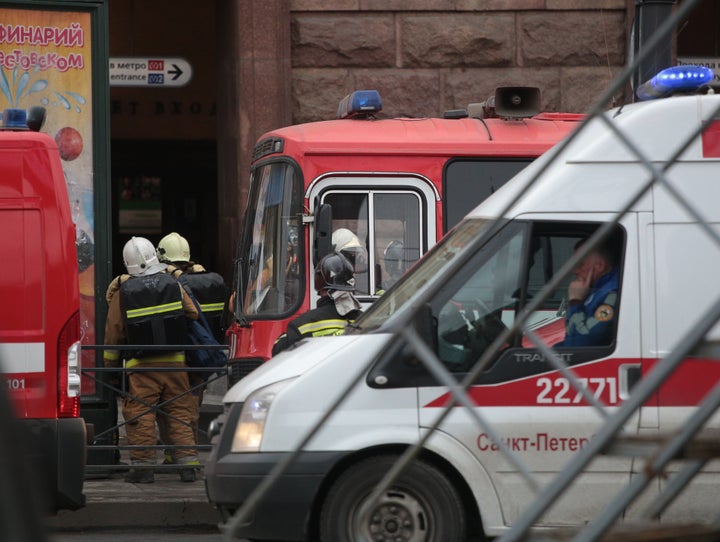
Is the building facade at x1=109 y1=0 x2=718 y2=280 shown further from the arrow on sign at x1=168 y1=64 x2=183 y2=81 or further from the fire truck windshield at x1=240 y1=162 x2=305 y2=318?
the fire truck windshield at x1=240 y1=162 x2=305 y2=318

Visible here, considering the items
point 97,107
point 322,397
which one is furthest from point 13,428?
point 97,107

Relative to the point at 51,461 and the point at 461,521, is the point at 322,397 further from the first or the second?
the point at 51,461

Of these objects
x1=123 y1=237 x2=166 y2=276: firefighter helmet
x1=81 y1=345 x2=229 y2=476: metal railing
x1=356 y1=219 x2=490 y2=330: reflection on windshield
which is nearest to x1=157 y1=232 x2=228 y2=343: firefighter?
x1=81 y1=345 x2=229 y2=476: metal railing

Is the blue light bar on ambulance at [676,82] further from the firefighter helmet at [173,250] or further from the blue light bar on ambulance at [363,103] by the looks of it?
the firefighter helmet at [173,250]

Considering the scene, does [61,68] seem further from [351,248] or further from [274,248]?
[351,248]

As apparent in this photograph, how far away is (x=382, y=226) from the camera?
9.17 m

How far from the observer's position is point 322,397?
6.06 metres

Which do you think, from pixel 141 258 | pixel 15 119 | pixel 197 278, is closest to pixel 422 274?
pixel 15 119

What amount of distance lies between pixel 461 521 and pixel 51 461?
265 centimetres

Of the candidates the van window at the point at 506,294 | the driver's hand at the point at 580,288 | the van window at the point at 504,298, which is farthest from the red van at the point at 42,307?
the driver's hand at the point at 580,288

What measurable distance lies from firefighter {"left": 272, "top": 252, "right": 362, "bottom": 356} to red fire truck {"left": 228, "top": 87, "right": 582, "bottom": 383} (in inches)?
39.6

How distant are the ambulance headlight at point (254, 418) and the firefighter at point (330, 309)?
3.79 ft

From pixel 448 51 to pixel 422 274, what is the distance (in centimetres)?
666

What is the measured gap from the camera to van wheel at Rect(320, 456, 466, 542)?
6.09 m
